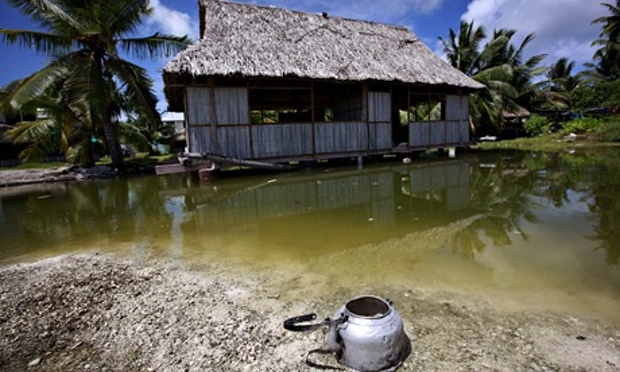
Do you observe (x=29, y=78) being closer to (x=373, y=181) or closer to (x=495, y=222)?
(x=373, y=181)

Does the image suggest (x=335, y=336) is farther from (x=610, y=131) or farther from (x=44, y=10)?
(x=610, y=131)

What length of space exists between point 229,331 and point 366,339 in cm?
110

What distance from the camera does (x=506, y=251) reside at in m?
3.96

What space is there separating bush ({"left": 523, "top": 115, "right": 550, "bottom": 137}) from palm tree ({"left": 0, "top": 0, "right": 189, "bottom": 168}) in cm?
2205

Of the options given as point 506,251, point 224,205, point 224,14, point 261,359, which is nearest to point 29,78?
point 224,14

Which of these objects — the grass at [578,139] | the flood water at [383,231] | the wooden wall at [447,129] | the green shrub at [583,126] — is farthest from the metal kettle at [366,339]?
the green shrub at [583,126]

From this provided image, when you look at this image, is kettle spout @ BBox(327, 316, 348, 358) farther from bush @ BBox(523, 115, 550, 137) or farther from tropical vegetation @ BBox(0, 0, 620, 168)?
bush @ BBox(523, 115, 550, 137)

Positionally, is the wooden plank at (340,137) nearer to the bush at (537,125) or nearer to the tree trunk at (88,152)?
the tree trunk at (88,152)

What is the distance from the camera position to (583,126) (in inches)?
801

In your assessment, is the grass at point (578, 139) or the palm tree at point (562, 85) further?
the palm tree at point (562, 85)

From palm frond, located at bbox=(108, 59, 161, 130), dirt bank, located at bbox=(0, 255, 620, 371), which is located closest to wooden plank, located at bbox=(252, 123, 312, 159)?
palm frond, located at bbox=(108, 59, 161, 130)

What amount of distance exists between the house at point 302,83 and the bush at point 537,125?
10.9 metres

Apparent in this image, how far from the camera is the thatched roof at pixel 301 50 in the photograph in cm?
1002

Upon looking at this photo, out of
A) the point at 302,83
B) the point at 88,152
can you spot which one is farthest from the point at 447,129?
the point at 88,152
